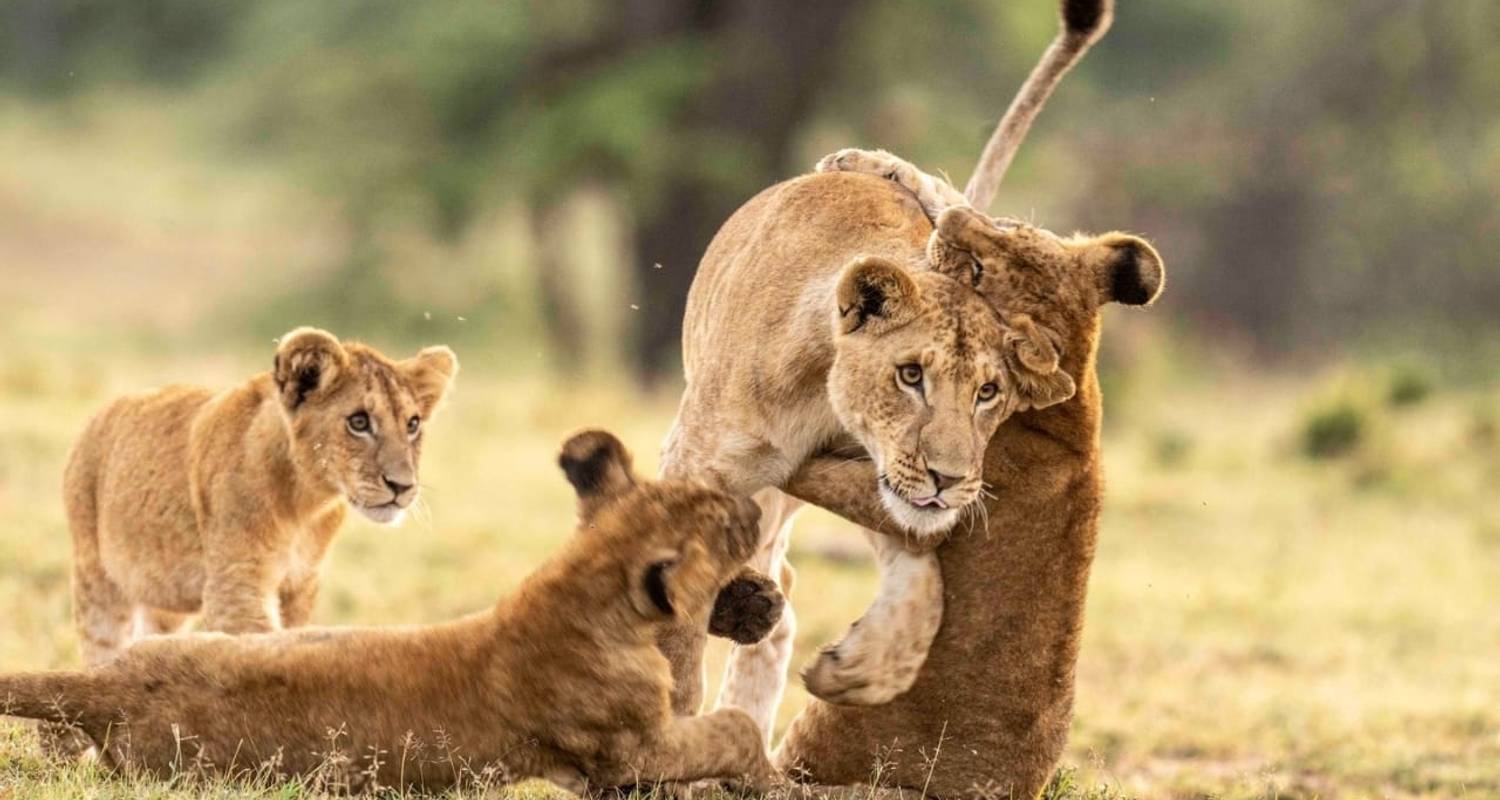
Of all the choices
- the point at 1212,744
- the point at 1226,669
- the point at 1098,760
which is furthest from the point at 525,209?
the point at 1098,760

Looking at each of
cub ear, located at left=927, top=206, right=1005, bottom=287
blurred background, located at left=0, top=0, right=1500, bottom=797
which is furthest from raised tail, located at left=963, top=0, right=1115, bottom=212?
cub ear, located at left=927, top=206, right=1005, bottom=287

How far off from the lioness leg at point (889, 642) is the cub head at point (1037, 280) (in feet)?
1.45

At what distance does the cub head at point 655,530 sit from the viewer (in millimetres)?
4398

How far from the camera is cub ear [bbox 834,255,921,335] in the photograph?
178 inches

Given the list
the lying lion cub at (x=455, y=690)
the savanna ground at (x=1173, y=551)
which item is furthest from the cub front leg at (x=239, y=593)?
the lying lion cub at (x=455, y=690)

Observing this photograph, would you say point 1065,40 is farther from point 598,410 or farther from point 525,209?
point 525,209

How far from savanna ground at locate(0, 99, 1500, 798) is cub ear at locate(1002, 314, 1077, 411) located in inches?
45.8

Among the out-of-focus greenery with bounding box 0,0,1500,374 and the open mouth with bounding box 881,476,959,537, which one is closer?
the open mouth with bounding box 881,476,959,537

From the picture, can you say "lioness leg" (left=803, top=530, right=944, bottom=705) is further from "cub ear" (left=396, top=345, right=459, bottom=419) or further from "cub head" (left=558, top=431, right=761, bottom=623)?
"cub ear" (left=396, top=345, right=459, bottom=419)

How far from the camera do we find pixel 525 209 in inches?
859

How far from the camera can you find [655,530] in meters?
4.45

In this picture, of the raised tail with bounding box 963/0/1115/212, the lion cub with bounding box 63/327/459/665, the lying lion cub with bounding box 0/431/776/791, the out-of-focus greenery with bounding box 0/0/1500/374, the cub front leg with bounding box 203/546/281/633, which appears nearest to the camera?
the lying lion cub with bounding box 0/431/776/791

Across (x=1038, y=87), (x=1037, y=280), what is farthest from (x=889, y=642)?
(x=1038, y=87)

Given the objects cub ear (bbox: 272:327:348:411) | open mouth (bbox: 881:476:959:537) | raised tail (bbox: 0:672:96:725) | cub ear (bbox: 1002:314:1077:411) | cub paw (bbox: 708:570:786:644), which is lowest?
raised tail (bbox: 0:672:96:725)
